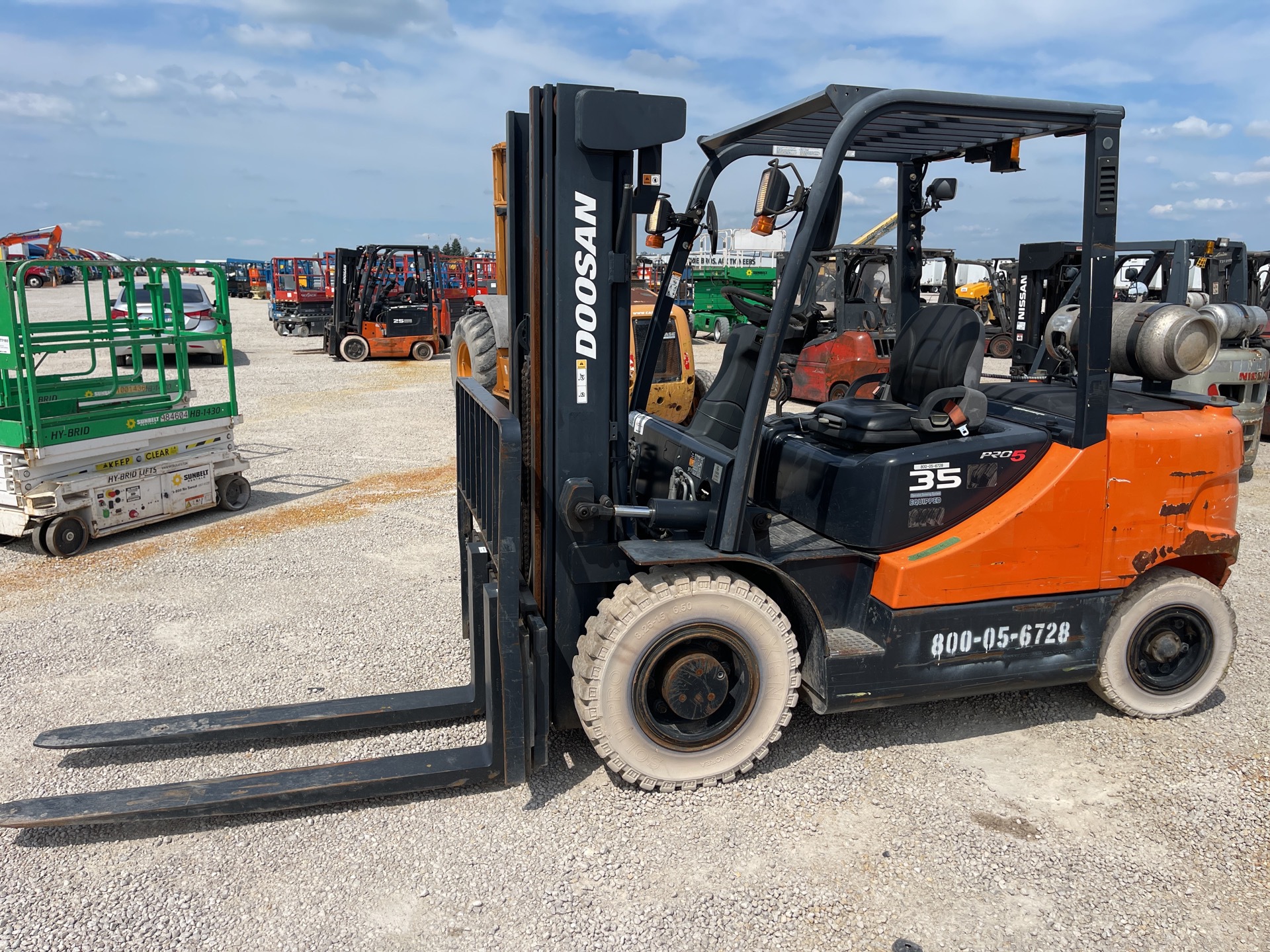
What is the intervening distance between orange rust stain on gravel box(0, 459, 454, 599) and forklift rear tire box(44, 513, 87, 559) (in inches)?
3.0

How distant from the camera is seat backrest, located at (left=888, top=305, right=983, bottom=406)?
4.18 meters

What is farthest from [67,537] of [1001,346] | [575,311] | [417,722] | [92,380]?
[1001,346]

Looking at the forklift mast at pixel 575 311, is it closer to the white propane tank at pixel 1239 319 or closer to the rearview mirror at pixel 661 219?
the rearview mirror at pixel 661 219

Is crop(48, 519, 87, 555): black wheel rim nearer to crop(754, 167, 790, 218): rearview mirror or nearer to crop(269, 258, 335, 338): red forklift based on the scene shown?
crop(754, 167, 790, 218): rearview mirror

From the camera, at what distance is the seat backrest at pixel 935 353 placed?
4.18 metres

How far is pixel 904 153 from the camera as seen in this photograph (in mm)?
4598

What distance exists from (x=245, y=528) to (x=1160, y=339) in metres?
7.03

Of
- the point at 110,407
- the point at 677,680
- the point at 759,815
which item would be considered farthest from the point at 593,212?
the point at 110,407

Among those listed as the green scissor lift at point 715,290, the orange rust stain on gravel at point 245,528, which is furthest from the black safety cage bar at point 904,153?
the green scissor lift at point 715,290

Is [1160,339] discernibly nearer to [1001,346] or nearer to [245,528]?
[245,528]

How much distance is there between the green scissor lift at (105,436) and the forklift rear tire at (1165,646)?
7.03 metres

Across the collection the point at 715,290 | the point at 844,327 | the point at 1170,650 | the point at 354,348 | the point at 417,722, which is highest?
the point at 715,290

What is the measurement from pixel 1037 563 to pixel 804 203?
1859mm

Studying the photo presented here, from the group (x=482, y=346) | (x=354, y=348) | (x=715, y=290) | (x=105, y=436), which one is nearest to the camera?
(x=105, y=436)
